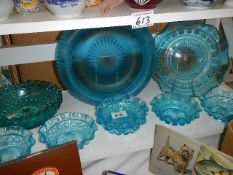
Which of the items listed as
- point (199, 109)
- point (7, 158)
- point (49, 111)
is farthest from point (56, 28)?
point (199, 109)

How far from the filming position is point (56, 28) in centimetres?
62

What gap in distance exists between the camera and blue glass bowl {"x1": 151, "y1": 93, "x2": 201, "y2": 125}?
33.6 inches

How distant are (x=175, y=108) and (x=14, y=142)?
1.77ft

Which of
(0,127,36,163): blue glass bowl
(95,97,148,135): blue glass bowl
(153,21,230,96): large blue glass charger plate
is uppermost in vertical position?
(153,21,230,96): large blue glass charger plate

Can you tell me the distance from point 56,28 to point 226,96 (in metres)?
Result: 0.67

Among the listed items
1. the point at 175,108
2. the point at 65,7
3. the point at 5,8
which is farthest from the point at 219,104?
the point at 5,8

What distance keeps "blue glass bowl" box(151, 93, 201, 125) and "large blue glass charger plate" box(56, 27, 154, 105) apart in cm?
9

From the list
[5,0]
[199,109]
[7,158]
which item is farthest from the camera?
[199,109]

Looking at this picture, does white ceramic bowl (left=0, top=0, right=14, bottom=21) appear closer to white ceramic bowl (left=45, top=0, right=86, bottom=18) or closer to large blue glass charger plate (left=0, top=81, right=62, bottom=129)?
white ceramic bowl (left=45, top=0, right=86, bottom=18)

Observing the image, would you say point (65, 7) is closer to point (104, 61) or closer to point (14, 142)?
point (104, 61)

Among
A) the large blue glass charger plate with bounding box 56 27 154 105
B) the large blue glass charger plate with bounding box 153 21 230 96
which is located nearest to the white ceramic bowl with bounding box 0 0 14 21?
the large blue glass charger plate with bounding box 56 27 154 105

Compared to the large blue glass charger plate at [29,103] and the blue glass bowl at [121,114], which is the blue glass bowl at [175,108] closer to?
the blue glass bowl at [121,114]

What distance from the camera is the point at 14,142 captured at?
0.80 m

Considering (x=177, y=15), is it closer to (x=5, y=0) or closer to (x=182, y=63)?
(x=182, y=63)
